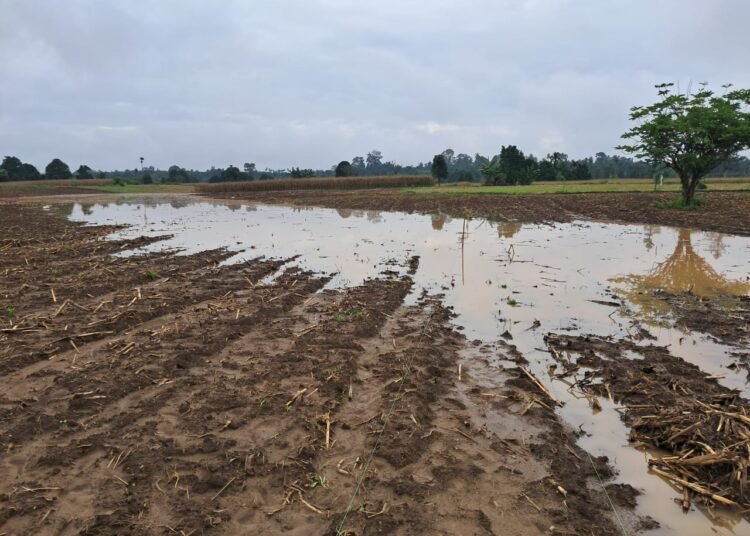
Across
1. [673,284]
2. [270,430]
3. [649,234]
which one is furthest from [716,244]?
[270,430]

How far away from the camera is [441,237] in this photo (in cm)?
1852

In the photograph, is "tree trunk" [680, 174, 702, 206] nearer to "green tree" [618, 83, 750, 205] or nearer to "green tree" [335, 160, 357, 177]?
"green tree" [618, 83, 750, 205]

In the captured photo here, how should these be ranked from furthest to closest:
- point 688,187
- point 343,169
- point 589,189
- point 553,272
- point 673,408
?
point 343,169 → point 589,189 → point 688,187 → point 553,272 → point 673,408

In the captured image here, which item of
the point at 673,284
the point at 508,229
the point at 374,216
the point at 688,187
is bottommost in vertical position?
the point at 673,284

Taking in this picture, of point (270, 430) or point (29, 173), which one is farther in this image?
point (29, 173)

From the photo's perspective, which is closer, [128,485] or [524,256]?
[128,485]

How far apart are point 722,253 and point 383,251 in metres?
10.5

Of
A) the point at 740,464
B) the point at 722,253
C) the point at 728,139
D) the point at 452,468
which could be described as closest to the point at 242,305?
the point at 452,468

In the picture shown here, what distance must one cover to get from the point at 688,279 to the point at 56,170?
339 feet

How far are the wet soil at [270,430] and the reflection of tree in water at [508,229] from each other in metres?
11.5

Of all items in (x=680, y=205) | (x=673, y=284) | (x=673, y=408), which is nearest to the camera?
(x=673, y=408)

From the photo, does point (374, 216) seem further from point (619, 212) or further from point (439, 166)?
point (439, 166)

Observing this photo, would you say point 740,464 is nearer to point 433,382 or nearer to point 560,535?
point 560,535

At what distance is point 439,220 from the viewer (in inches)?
976
